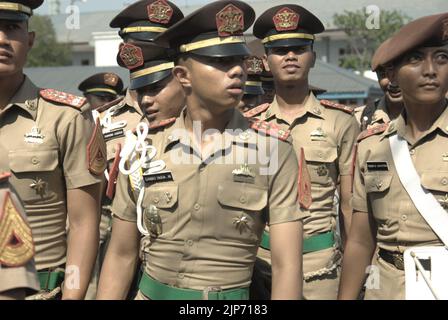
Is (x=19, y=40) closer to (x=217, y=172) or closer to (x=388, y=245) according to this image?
Result: (x=217, y=172)

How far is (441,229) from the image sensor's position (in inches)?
199

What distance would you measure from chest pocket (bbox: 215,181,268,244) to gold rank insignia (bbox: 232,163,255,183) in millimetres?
27

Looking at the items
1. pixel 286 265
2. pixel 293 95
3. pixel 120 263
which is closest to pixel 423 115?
pixel 286 265

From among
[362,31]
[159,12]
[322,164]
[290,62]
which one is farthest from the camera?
[362,31]

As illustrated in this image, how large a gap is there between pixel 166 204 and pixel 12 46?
1.19 metres

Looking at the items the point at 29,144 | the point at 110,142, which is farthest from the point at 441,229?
the point at 110,142

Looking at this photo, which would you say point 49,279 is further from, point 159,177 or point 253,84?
point 253,84

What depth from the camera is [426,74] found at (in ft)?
17.3

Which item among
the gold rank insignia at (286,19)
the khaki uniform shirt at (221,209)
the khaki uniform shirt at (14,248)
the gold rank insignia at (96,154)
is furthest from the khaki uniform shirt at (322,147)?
the khaki uniform shirt at (14,248)

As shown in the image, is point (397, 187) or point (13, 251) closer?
point (13, 251)

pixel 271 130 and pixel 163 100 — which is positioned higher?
pixel 271 130

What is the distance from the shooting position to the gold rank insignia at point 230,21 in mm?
4832

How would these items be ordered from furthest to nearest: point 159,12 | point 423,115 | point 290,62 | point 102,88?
point 102,88, point 159,12, point 290,62, point 423,115

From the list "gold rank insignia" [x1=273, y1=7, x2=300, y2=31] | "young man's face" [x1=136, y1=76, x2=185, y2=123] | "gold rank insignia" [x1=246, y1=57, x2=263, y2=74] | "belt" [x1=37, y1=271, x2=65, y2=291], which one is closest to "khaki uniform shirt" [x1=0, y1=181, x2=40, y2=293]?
"belt" [x1=37, y1=271, x2=65, y2=291]
